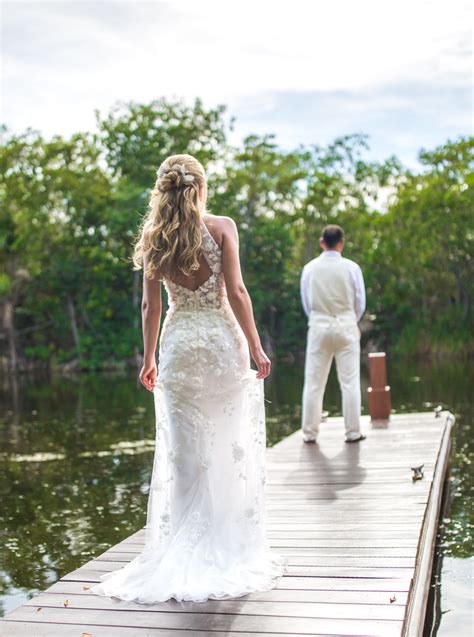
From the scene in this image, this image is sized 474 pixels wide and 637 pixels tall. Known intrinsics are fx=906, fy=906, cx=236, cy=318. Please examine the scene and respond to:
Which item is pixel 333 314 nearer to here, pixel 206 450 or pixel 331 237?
pixel 331 237

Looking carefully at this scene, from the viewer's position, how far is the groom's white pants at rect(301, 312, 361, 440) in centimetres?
866

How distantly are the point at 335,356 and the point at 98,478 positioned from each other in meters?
3.53

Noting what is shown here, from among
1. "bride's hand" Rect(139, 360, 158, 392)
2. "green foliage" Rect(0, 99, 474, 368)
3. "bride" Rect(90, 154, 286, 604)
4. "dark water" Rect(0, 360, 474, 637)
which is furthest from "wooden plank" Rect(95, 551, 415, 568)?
"green foliage" Rect(0, 99, 474, 368)

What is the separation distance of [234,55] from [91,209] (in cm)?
1863

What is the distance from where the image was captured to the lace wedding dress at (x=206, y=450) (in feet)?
15.0

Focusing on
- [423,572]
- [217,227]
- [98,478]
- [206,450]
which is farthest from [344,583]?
[98,478]

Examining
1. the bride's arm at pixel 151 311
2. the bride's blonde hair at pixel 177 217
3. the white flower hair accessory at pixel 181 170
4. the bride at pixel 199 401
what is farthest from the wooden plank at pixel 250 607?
the white flower hair accessory at pixel 181 170

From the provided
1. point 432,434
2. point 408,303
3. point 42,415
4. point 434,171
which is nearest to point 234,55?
point 42,415

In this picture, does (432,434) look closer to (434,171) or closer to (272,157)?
(434,171)

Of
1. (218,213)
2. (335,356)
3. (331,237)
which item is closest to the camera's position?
(331,237)

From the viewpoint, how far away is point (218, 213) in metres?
39.6

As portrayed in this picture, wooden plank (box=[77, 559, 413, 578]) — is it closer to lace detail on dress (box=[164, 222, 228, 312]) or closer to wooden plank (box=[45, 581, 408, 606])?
wooden plank (box=[45, 581, 408, 606])

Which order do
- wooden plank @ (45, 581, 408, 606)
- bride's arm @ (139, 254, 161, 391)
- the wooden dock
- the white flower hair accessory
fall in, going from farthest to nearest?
bride's arm @ (139, 254, 161, 391) < the white flower hair accessory < wooden plank @ (45, 581, 408, 606) < the wooden dock

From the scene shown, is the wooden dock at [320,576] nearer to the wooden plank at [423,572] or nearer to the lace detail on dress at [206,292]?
the wooden plank at [423,572]
